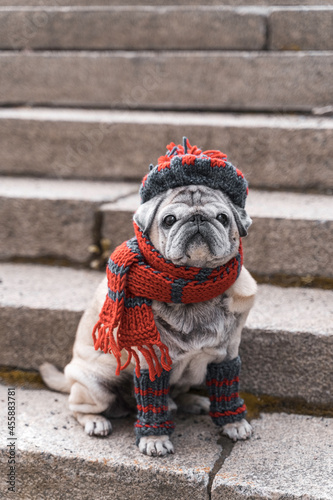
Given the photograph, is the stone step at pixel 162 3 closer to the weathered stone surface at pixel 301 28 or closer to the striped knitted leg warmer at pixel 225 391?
the weathered stone surface at pixel 301 28

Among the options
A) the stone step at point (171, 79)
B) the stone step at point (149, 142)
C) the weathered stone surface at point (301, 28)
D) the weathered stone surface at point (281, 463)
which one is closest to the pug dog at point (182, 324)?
the weathered stone surface at point (281, 463)

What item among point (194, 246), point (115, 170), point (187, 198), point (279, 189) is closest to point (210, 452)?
point (194, 246)

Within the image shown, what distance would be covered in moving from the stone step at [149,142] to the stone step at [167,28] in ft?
1.97

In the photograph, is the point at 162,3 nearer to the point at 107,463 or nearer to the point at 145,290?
the point at 145,290

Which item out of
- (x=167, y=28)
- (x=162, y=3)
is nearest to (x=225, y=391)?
(x=167, y=28)

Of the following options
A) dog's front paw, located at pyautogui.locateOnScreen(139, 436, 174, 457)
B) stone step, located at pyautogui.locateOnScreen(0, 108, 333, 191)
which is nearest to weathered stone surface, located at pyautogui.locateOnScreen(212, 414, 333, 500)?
dog's front paw, located at pyautogui.locateOnScreen(139, 436, 174, 457)

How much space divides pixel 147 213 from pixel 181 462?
867mm

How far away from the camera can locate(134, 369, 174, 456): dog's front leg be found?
2.02m

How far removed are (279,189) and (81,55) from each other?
1684mm

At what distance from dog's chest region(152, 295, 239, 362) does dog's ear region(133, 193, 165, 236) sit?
277 millimetres

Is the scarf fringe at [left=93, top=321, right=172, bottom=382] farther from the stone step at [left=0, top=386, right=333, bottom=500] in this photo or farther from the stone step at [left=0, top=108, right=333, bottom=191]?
the stone step at [left=0, top=108, right=333, bottom=191]

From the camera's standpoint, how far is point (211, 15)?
389 cm

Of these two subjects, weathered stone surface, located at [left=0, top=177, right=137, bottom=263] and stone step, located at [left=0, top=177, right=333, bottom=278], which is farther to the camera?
weathered stone surface, located at [left=0, top=177, right=137, bottom=263]

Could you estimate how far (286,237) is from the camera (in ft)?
8.92
